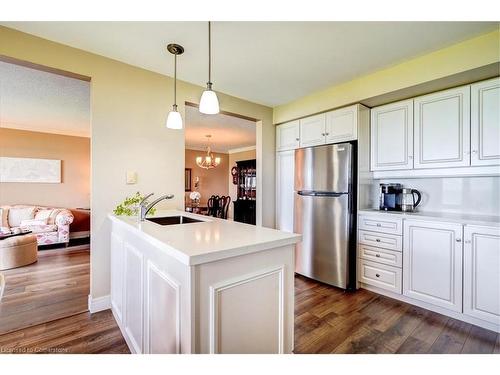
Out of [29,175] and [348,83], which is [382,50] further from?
[29,175]

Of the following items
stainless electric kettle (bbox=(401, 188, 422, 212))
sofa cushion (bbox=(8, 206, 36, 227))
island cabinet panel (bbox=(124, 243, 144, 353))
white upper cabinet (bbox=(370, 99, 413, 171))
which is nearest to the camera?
island cabinet panel (bbox=(124, 243, 144, 353))

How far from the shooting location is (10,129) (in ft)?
15.2

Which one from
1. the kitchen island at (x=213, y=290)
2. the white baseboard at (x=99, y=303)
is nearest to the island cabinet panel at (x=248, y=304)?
the kitchen island at (x=213, y=290)

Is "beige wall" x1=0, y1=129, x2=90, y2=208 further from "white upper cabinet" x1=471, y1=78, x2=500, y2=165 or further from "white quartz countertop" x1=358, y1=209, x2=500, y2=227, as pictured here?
"white upper cabinet" x1=471, y1=78, x2=500, y2=165

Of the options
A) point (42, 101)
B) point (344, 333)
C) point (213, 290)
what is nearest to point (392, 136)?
point (344, 333)

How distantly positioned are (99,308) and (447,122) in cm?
357

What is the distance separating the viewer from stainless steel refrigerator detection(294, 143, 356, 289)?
8.54 ft

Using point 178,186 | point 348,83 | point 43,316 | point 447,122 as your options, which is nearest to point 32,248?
point 43,316

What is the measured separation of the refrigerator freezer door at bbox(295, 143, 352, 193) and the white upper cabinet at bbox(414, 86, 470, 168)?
0.68 metres

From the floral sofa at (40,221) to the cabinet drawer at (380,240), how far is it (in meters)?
4.81

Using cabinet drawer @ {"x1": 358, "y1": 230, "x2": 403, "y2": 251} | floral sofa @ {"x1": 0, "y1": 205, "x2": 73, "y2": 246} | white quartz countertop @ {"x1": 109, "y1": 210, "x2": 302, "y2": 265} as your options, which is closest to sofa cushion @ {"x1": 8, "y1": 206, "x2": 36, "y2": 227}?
floral sofa @ {"x1": 0, "y1": 205, "x2": 73, "y2": 246}

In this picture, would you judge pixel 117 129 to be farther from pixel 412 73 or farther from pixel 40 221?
pixel 40 221

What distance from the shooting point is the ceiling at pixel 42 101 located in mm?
2727

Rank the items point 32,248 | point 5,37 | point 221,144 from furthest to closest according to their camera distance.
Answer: point 221,144
point 32,248
point 5,37
